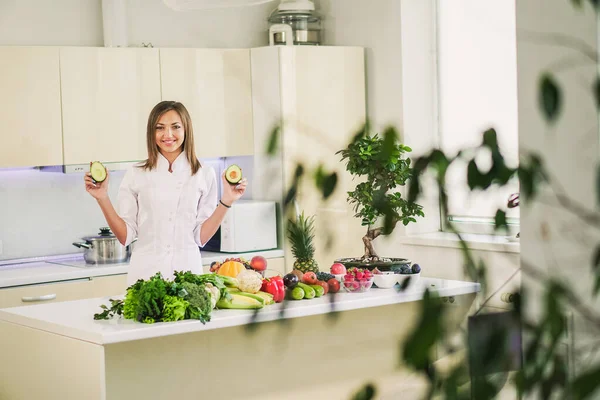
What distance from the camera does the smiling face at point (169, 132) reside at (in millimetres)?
3828

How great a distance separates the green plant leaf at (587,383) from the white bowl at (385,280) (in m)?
3.29

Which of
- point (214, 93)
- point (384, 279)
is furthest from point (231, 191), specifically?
point (214, 93)

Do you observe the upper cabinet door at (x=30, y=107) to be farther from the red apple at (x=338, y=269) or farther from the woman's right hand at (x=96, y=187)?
the red apple at (x=338, y=269)

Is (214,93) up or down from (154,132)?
up

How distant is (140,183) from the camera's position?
13.0 feet

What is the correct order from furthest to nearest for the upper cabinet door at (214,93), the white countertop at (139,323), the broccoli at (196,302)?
the upper cabinet door at (214,93) → the broccoli at (196,302) → the white countertop at (139,323)

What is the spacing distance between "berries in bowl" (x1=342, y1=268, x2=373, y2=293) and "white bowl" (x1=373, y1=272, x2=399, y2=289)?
Result: 0.07 m

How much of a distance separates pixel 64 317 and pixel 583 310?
286 centimetres

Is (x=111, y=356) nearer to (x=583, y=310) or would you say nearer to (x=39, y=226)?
(x=39, y=226)

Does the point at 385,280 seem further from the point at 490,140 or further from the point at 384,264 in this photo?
the point at 490,140

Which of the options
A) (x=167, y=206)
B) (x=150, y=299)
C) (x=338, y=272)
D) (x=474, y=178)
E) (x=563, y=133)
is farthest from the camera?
(x=167, y=206)

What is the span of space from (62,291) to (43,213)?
75 centimetres

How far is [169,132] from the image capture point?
3.86 meters

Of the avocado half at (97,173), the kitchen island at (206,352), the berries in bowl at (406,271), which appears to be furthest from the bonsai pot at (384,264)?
the avocado half at (97,173)
